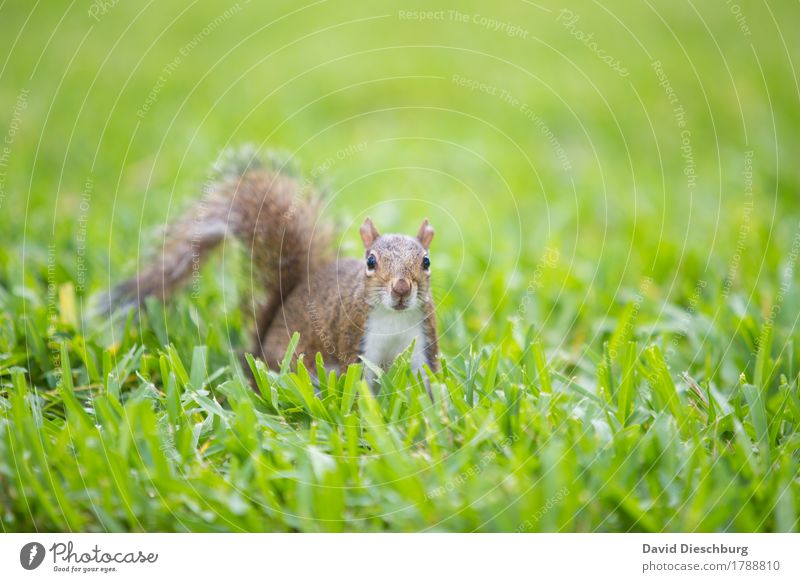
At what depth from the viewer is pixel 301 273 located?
2.37 meters

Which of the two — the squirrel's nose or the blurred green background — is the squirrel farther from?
the blurred green background

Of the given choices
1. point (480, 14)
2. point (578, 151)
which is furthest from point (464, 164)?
point (480, 14)

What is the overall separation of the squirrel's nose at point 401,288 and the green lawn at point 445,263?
242 millimetres

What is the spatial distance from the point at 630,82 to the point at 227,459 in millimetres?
4071

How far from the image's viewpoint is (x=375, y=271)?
73.3 inches

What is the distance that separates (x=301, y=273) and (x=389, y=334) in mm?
535

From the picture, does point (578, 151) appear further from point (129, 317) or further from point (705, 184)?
point (129, 317)

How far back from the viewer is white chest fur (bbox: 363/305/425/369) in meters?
1.94

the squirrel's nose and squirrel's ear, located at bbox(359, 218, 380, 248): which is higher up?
squirrel's ear, located at bbox(359, 218, 380, 248)

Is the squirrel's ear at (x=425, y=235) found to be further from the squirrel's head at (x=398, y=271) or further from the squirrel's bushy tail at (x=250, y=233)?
the squirrel's bushy tail at (x=250, y=233)

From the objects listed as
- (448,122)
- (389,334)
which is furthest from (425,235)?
(448,122)
